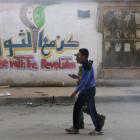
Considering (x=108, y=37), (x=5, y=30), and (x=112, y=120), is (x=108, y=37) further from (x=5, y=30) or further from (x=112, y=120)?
(x=112, y=120)

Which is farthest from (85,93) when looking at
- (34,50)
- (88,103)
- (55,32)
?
(34,50)

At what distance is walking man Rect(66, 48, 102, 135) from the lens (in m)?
7.09

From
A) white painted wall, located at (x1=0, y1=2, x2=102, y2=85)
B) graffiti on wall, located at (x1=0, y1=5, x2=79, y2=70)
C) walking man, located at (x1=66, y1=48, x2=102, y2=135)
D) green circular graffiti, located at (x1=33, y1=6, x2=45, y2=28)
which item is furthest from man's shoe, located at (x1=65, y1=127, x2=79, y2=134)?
green circular graffiti, located at (x1=33, y1=6, x2=45, y2=28)

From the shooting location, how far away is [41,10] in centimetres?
1218

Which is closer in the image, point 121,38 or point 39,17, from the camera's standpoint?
point 39,17

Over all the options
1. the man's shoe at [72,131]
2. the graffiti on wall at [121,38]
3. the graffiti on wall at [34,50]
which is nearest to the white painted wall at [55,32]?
the graffiti on wall at [34,50]

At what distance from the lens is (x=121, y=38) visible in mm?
→ 12406

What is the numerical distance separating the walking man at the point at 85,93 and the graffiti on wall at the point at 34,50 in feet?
16.9

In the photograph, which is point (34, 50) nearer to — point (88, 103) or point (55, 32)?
point (55, 32)

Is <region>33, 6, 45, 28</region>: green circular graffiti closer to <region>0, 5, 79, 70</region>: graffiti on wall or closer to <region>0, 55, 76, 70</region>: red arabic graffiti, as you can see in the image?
<region>0, 5, 79, 70</region>: graffiti on wall

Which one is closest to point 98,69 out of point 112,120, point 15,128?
point 112,120

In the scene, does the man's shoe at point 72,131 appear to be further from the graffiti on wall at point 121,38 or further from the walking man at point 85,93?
the graffiti on wall at point 121,38

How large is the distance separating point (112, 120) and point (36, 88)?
→ 3821mm

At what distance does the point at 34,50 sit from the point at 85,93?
17.6 feet
